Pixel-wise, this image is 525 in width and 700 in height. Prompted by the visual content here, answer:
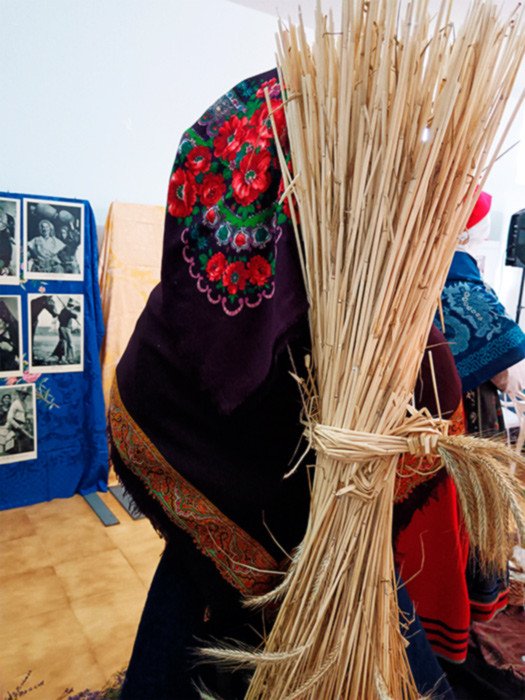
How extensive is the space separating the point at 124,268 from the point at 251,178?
197cm

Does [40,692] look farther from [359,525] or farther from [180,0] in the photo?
[180,0]

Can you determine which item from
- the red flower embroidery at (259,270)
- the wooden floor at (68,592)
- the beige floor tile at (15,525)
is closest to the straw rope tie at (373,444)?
the red flower embroidery at (259,270)

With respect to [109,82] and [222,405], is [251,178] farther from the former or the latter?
[109,82]

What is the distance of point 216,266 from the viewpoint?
0.60 metres

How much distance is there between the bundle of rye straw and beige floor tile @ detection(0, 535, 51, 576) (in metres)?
1.55

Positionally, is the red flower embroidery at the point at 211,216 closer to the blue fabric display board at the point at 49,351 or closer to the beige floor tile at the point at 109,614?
the beige floor tile at the point at 109,614

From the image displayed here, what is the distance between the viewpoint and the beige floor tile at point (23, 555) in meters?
1.85

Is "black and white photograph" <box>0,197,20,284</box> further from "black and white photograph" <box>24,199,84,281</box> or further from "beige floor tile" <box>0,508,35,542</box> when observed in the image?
"beige floor tile" <box>0,508,35,542</box>

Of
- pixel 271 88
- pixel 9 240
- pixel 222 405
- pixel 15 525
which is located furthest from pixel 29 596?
pixel 271 88

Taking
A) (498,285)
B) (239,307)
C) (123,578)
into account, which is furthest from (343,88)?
(498,285)

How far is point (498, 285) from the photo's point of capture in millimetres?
4125

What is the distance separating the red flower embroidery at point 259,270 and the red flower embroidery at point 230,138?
0.13 metres

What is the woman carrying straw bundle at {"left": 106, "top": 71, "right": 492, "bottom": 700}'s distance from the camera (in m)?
0.57

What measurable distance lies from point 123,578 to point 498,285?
139 inches
